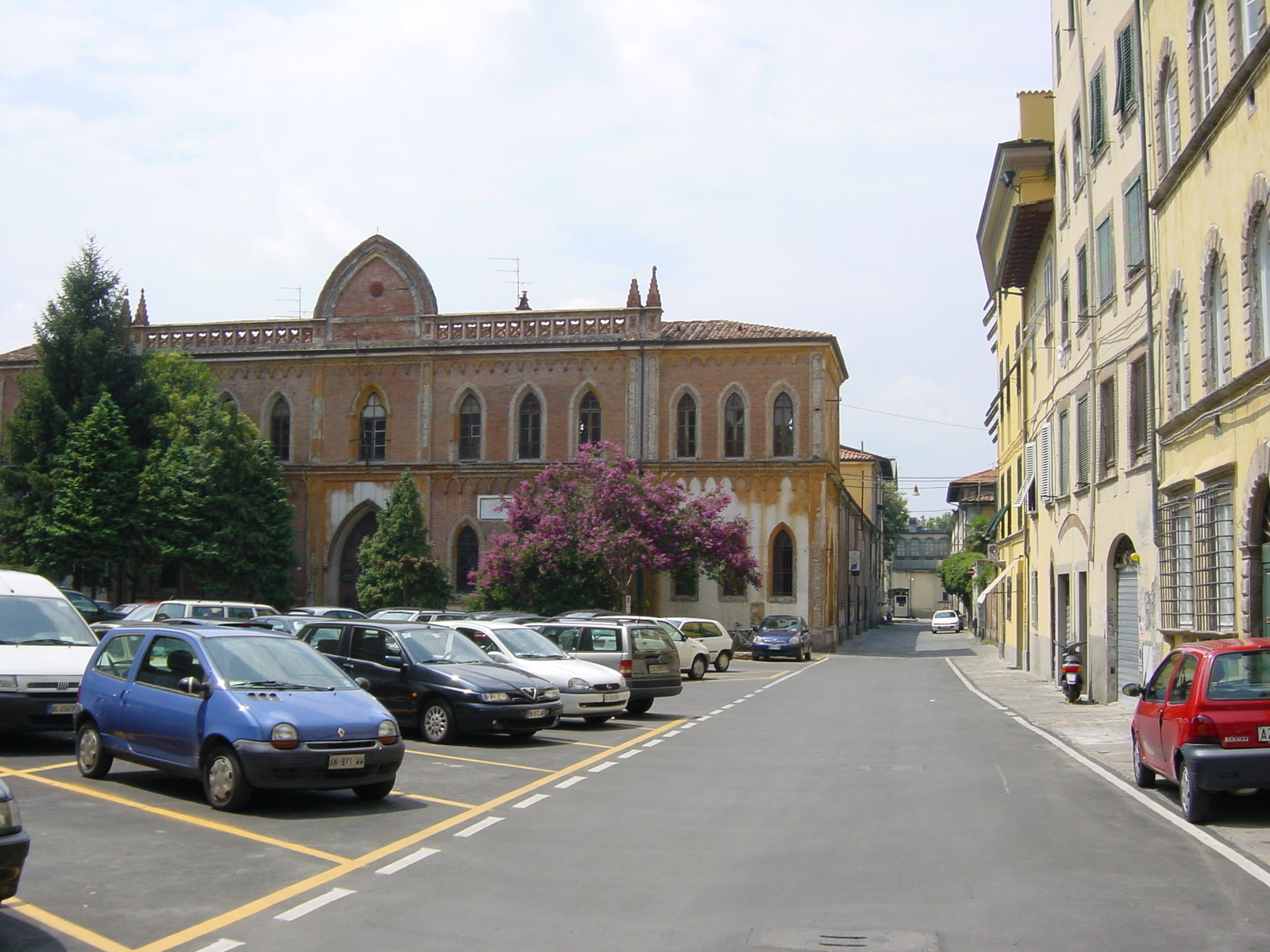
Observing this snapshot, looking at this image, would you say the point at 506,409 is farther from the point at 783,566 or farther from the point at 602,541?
the point at 783,566

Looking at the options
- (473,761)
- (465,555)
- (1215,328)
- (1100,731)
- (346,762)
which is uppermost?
(1215,328)

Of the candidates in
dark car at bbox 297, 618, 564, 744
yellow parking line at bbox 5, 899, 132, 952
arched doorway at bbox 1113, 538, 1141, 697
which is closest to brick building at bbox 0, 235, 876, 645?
arched doorway at bbox 1113, 538, 1141, 697

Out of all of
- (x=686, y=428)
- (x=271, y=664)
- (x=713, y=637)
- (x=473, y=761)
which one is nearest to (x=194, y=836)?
(x=271, y=664)

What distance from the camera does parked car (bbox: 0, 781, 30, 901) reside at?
5.99 meters

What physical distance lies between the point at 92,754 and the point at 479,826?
4.33 metres

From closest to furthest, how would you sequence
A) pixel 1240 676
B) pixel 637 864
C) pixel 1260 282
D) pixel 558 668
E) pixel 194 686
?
pixel 637 864 < pixel 1240 676 < pixel 194 686 < pixel 1260 282 < pixel 558 668

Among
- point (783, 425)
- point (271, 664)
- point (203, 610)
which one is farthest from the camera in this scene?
point (783, 425)

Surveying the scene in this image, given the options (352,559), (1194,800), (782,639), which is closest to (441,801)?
(1194,800)

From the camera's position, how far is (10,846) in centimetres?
603

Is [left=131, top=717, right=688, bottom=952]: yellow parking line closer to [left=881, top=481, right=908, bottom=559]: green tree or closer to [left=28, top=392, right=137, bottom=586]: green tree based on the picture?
[left=28, top=392, right=137, bottom=586]: green tree

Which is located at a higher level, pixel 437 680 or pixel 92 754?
pixel 437 680

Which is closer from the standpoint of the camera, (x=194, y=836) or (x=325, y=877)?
(x=325, y=877)

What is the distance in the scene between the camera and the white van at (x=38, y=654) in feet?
43.3

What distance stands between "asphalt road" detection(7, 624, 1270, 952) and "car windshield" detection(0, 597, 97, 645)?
1.42 meters
